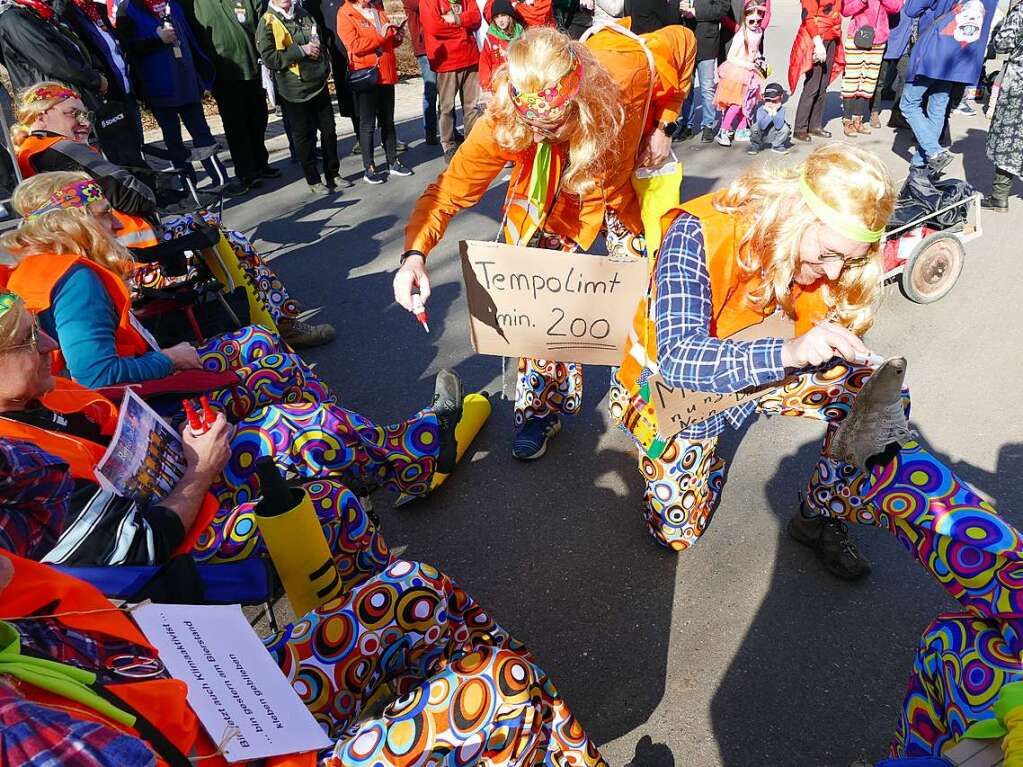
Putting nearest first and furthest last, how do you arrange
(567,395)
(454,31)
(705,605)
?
(705,605)
(567,395)
(454,31)

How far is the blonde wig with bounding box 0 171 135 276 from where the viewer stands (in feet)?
8.20

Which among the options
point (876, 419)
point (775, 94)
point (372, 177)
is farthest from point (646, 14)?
point (876, 419)

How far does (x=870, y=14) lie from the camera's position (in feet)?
23.2

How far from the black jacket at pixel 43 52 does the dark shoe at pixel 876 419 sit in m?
5.67

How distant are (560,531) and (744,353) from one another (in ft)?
4.17

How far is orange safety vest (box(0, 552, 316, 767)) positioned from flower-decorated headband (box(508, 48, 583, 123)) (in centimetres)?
173

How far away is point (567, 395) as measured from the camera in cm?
316

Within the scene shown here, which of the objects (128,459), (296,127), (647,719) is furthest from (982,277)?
(296,127)

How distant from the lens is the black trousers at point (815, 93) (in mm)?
6988

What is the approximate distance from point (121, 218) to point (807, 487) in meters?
3.25

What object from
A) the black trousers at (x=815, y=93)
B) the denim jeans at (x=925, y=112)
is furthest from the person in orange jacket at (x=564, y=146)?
the black trousers at (x=815, y=93)

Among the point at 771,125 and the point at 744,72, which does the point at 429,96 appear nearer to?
the point at 744,72

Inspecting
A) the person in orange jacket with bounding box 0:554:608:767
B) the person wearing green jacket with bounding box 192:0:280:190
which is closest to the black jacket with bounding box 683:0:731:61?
the person wearing green jacket with bounding box 192:0:280:190

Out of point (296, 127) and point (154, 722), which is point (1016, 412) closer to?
point (154, 722)
